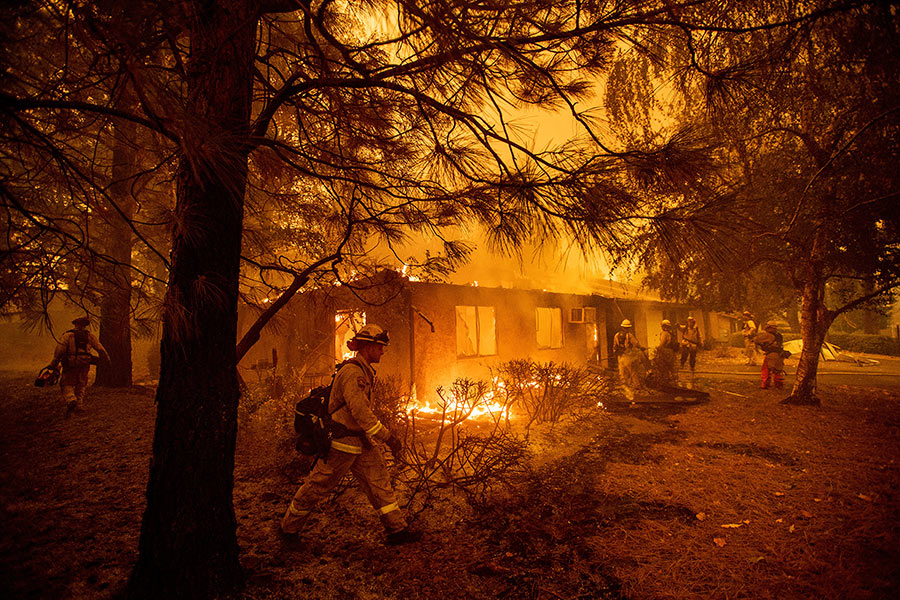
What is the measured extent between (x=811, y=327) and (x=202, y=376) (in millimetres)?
11498

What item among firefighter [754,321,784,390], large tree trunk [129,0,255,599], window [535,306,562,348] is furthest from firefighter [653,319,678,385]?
large tree trunk [129,0,255,599]

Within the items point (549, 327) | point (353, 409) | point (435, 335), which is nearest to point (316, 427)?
point (353, 409)

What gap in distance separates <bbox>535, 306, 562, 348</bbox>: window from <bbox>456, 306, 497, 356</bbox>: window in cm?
208

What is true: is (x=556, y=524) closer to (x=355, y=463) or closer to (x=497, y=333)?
(x=355, y=463)

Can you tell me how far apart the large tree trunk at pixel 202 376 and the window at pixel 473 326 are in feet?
30.4

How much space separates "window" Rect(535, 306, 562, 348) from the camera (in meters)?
14.5

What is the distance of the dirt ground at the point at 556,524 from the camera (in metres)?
2.88

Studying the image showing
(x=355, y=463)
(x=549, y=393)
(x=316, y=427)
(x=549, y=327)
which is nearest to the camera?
(x=316, y=427)

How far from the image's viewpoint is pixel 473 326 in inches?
496

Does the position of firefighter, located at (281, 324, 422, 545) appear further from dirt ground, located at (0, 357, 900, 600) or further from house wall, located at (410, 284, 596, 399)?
house wall, located at (410, 284, 596, 399)

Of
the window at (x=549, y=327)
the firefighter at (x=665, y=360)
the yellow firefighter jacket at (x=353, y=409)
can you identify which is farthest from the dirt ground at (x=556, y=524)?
the window at (x=549, y=327)

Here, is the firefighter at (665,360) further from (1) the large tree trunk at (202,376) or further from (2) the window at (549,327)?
(1) the large tree trunk at (202,376)

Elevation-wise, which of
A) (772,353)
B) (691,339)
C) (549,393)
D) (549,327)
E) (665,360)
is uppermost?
(549,327)

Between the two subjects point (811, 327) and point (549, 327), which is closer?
point (811, 327)
